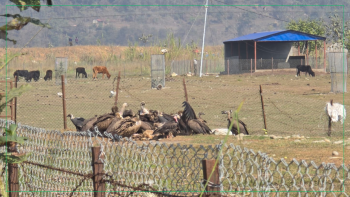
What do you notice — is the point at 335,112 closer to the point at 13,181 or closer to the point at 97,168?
the point at 13,181

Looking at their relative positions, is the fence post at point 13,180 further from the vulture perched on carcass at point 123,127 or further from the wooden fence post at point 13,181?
the vulture perched on carcass at point 123,127

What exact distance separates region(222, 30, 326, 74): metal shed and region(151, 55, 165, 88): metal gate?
16.5 meters

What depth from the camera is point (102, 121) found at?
12227 mm

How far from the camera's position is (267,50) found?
2028 inches

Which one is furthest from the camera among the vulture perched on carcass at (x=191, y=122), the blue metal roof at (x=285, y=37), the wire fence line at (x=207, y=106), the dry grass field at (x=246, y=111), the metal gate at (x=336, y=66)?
the blue metal roof at (x=285, y=37)

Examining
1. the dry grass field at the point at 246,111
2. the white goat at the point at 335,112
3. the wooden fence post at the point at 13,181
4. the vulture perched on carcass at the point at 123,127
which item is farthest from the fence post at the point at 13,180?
the white goat at the point at 335,112

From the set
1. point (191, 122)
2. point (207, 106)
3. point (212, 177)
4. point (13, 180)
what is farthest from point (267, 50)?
point (212, 177)

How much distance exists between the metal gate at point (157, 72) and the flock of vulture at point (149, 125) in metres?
15.1

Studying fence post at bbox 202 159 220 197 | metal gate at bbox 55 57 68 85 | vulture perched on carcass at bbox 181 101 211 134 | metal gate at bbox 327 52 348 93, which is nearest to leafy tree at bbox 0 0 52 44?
fence post at bbox 202 159 220 197

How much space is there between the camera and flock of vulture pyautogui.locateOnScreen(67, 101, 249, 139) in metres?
11.4

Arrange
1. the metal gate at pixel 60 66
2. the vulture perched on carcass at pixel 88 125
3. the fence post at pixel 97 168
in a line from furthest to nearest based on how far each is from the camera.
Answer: the metal gate at pixel 60 66
the vulture perched on carcass at pixel 88 125
the fence post at pixel 97 168

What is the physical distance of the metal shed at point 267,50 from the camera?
47.3 metres

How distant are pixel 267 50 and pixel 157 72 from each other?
25.2 metres

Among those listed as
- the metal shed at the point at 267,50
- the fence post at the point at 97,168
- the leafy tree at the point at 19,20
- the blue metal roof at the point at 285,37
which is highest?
the blue metal roof at the point at 285,37
